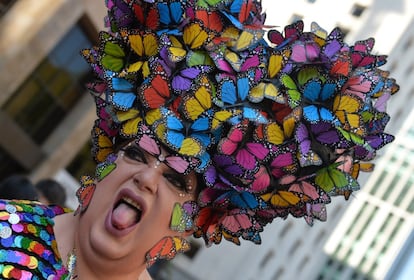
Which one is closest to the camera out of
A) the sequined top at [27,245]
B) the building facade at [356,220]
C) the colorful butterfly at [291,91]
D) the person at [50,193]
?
the sequined top at [27,245]

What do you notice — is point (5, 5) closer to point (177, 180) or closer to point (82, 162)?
point (82, 162)

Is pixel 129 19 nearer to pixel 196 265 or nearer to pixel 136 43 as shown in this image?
pixel 136 43

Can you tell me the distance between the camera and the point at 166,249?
6.49ft

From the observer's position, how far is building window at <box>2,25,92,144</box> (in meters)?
7.71

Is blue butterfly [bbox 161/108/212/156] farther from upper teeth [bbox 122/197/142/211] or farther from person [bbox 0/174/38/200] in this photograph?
person [bbox 0/174/38/200]

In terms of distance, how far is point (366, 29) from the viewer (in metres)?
3.87

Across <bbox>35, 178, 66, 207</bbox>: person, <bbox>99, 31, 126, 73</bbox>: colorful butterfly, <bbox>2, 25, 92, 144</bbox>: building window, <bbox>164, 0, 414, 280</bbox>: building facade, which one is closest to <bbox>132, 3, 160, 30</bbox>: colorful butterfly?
<bbox>99, 31, 126, 73</bbox>: colorful butterfly

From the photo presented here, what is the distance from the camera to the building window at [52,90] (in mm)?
7707

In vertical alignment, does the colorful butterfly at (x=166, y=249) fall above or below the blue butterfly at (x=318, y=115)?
below

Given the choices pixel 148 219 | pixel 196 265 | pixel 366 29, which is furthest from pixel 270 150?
pixel 196 265

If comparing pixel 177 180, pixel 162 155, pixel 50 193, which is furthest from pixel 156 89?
pixel 50 193

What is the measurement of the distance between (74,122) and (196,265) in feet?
27.0

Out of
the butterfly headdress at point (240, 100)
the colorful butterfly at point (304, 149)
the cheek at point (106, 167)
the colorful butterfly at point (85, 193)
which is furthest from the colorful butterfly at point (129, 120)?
the colorful butterfly at point (304, 149)

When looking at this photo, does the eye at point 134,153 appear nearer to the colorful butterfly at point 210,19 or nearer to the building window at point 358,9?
the colorful butterfly at point 210,19
